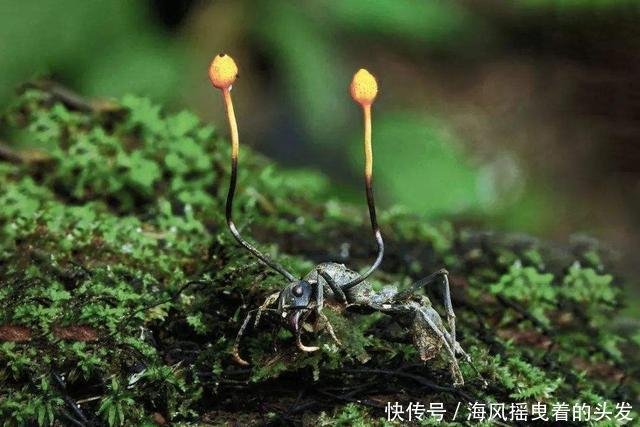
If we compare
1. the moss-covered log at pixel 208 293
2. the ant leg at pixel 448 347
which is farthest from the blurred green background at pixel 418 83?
the ant leg at pixel 448 347

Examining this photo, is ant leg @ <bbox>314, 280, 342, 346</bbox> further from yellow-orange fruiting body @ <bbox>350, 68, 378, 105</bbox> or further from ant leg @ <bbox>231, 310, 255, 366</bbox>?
yellow-orange fruiting body @ <bbox>350, 68, 378, 105</bbox>

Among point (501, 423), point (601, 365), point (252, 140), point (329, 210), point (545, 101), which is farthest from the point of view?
point (545, 101)

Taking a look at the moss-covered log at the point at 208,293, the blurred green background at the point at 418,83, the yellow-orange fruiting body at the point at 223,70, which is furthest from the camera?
the blurred green background at the point at 418,83

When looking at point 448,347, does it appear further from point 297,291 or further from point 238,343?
point 238,343

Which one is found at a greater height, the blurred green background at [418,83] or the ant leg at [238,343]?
the blurred green background at [418,83]

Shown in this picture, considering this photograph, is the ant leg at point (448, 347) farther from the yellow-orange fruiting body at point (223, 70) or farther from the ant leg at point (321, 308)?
the yellow-orange fruiting body at point (223, 70)

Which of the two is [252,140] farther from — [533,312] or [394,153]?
[533,312]

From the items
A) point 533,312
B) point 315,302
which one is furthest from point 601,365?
point 315,302
